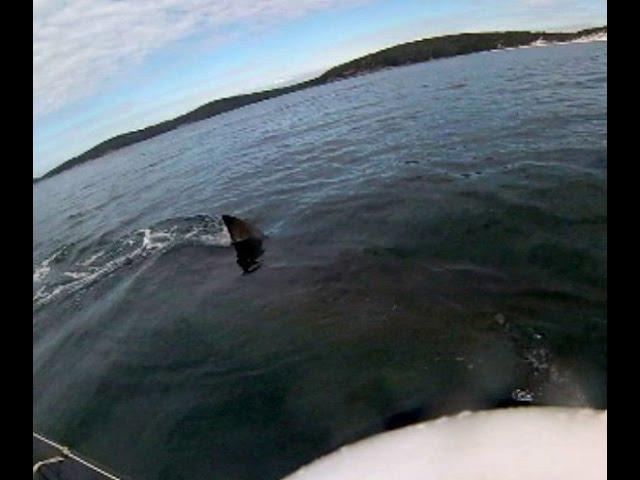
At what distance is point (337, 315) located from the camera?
11.9m

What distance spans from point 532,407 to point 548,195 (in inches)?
430

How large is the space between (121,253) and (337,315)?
1582 cm

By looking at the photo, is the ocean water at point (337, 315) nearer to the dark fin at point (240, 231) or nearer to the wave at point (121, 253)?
the wave at point (121, 253)

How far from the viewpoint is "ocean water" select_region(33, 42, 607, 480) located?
28.5ft

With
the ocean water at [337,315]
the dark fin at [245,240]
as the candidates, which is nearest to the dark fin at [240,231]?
the dark fin at [245,240]

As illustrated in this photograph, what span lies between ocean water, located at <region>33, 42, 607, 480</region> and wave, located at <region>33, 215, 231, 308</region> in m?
0.15

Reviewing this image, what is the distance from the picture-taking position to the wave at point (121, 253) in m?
20.9

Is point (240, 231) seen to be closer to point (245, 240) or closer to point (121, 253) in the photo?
point (245, 240)

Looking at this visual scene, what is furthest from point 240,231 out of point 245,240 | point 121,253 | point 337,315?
point 121,253

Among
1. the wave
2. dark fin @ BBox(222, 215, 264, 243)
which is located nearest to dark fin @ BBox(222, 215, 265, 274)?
dark fin @ BBox(222, 215, 264, 243)

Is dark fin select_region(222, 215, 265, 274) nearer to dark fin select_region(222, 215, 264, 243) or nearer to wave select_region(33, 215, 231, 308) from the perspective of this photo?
dark fin select_region(222, 215, 264, 243)

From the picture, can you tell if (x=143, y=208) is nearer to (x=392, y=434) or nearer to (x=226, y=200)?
(x=226, y=200)
